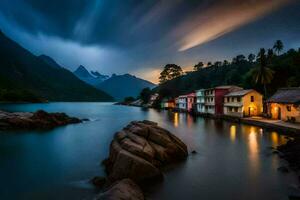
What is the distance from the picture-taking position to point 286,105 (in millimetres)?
47312

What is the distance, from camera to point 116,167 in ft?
58.8

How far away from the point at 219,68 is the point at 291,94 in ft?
443

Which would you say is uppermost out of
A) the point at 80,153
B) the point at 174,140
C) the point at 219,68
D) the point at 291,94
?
the point at 219,68

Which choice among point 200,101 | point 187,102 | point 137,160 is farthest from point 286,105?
point 187,102

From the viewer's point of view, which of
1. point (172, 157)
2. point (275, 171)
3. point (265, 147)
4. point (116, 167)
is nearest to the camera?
Answer: point (116, 167)

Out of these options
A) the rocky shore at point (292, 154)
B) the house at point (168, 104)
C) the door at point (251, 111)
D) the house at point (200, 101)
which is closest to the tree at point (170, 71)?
the house at point (168, 104)

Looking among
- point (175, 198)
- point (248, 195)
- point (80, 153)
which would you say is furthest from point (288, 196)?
point (80, 153)

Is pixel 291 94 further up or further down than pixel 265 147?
further up

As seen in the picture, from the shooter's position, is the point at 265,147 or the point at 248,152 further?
the point at 265,147

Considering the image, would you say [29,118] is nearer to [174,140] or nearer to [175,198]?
[174,140]

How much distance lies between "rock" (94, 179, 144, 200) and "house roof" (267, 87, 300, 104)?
40819 mm

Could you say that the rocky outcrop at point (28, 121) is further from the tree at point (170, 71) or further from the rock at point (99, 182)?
the tree at point (170, 71)

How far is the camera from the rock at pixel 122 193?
1197 centimetres

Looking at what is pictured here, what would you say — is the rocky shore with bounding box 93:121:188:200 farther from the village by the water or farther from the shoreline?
the village by the water
